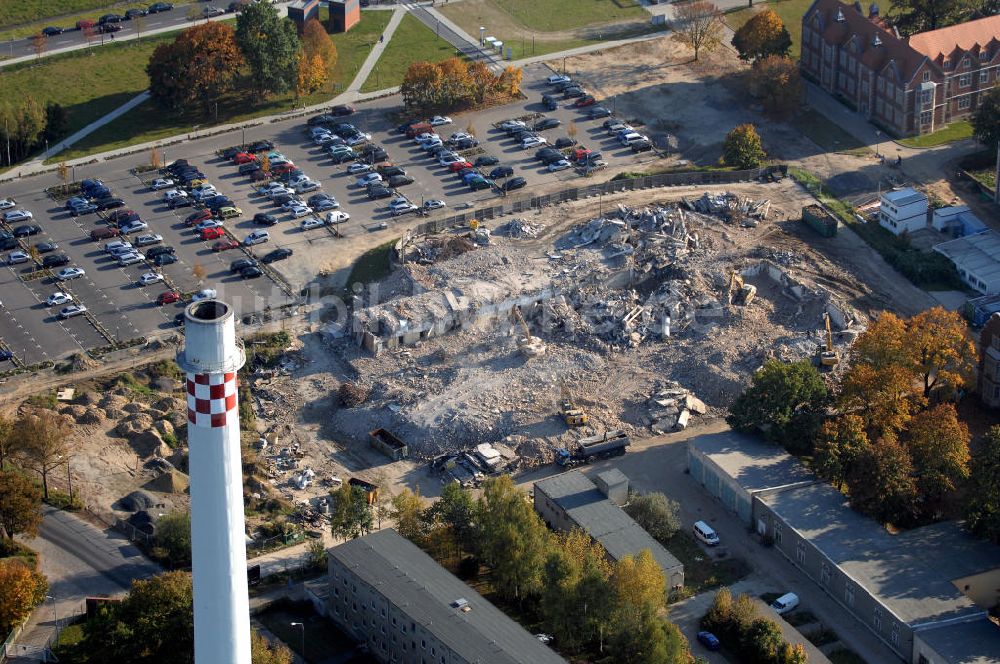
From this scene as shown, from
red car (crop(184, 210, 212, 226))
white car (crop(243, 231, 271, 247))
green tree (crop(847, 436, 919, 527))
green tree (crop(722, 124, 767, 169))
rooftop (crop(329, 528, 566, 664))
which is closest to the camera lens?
rooftop (crop(329, 528, 566, 664))

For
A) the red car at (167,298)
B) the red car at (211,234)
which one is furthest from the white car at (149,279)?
the red car at (211,234)

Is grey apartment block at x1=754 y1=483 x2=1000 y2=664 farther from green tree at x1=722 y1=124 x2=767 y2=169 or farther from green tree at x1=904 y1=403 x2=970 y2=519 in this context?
green tree at x1=722 y1=124 x2=767 y2=169

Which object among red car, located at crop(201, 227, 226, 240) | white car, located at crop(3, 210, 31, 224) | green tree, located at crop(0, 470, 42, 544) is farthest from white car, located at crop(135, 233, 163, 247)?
green tree, located at crop(0, 470, 42, 544)

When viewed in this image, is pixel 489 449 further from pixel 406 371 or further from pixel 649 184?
pixel 649 184

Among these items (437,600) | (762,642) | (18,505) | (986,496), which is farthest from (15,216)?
(986,496)

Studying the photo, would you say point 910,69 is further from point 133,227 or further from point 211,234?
point 133,227

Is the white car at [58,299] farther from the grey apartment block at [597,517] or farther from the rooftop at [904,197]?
the rooftop at [904,197]
